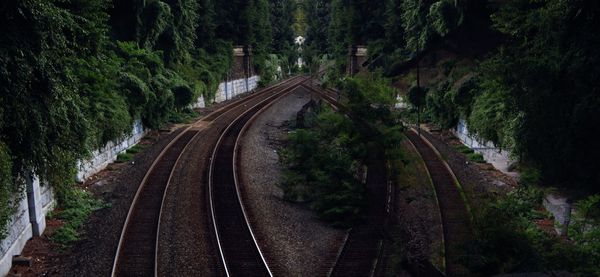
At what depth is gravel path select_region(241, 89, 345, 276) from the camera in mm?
13969

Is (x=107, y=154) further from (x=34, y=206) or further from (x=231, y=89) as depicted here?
(x=231, y=89)

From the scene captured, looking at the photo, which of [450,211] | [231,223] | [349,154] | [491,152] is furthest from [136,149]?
[491,152]

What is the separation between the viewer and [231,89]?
62.5 meters

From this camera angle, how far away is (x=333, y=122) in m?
20.9

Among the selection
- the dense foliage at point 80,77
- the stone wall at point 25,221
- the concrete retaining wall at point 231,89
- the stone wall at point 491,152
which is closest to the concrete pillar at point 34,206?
the stone wall at point 25,221

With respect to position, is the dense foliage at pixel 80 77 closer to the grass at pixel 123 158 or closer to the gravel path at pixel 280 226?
the grass at pixel 123 158

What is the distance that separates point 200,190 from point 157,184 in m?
2.03

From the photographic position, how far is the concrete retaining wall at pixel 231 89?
49.8 metres

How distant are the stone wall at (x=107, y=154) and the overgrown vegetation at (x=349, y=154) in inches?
338

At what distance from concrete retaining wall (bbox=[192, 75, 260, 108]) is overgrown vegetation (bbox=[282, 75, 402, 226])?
26752 millimetres

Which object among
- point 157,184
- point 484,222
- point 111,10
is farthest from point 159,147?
point 484,222

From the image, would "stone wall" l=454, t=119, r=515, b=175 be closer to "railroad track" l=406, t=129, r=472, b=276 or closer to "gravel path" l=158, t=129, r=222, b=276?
"railroad track" l=406, t=129, r=472, b=276

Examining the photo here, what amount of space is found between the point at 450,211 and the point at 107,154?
645 inches

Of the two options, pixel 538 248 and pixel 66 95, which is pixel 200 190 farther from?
pixel 538 248
